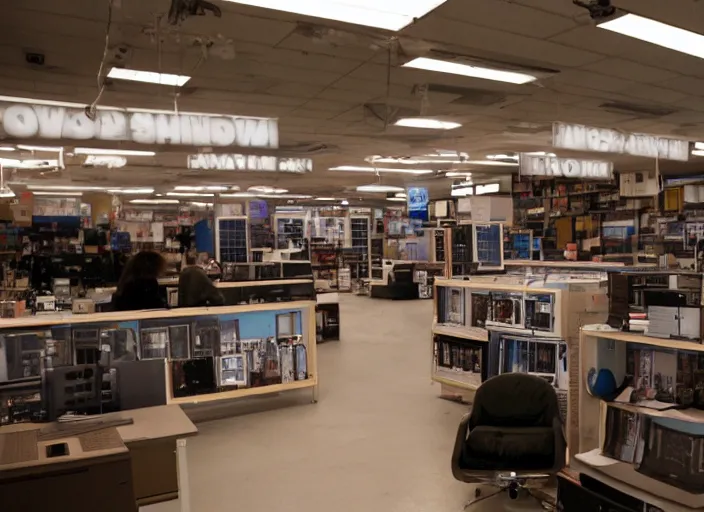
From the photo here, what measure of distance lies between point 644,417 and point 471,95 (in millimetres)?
3737

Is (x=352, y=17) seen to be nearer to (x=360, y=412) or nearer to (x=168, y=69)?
(x=168, y=69)

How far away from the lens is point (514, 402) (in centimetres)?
421

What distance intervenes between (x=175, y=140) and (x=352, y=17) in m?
1.97

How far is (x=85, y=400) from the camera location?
143 inches

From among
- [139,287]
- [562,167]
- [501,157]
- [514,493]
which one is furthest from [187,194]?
[514,493]

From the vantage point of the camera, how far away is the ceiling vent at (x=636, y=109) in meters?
7.05

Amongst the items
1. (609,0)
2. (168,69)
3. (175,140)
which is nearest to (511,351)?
(609,0)

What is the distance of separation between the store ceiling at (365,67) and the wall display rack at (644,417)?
230 centimetres

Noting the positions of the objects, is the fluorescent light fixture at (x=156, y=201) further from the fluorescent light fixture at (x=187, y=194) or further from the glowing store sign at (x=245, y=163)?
the glowing store sign at (x=245, y=163)

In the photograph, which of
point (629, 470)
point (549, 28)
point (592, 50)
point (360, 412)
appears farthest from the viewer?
point (360, 412)

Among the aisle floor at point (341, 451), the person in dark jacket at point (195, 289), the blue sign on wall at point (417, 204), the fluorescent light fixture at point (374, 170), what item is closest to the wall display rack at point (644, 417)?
the aisle floor at point (341, 451)

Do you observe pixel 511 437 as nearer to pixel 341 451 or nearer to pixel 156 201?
pixel 341 451

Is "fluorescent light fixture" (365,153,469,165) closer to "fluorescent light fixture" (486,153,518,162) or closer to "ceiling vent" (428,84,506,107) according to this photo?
"fluorescent light fixture" (486,153,518,162)

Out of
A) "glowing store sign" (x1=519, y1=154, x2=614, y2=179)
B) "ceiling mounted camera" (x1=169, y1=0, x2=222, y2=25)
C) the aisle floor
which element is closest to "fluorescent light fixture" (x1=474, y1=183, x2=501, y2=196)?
"glowing store sign" (x1=519, y1=154, x2=614, y2=179)
